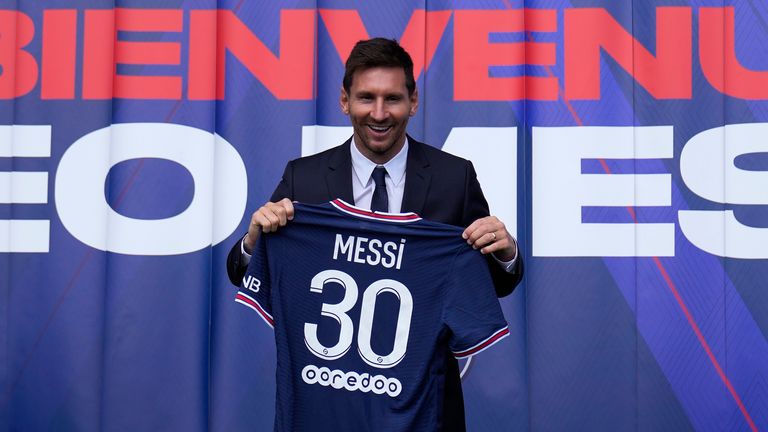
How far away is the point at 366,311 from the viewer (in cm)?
165

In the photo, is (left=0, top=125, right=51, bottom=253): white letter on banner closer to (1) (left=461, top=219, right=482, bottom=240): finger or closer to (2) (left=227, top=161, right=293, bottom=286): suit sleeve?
(2) (left=227, top=161, right=293, bottom=286): suit sleeve

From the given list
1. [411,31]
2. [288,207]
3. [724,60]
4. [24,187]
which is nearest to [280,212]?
[288,207]

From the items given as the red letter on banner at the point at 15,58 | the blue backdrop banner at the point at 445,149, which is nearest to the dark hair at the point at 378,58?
the blue backdrop banner at the point at 445,149

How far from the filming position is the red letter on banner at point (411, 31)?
2750 mm

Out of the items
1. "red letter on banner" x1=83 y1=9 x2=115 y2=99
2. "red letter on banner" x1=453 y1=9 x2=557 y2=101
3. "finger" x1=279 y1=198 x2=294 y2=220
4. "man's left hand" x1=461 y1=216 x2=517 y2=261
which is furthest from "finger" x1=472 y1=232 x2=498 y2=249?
"red letter on banner" x1=83 y1=9 x2=115 y2=99

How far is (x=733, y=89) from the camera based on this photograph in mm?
2740

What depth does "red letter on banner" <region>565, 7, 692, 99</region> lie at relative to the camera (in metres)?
2.75

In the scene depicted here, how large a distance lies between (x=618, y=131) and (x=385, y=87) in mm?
1370

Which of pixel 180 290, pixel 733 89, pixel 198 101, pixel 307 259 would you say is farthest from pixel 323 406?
pixel 733 89

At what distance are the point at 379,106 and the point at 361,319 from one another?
0.44 meters

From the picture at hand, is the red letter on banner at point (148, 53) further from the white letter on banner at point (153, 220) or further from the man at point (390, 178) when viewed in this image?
the man at point (390, 178)

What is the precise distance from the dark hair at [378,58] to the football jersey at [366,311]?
0.93 ft

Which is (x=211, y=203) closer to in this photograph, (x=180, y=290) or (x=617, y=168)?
(x=180, y=290)

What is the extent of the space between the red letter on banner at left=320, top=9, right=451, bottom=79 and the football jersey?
48.0 inches
